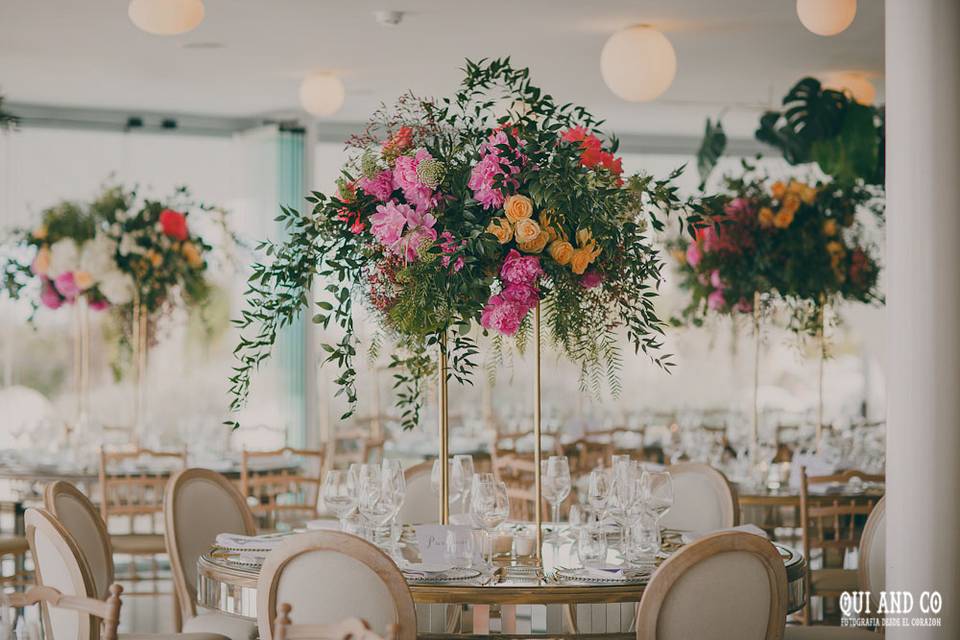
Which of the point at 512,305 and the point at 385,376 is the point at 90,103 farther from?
the point at 512,305

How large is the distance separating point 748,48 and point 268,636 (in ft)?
16.9

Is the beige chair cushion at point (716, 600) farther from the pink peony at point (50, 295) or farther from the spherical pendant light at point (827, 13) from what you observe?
the pink peony at point (50, 295)

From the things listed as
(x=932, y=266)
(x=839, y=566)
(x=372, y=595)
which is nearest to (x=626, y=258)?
(x=932, y=266)

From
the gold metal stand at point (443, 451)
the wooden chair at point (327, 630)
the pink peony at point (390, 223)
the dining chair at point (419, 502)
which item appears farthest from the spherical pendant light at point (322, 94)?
the wooden chair at point (327, 630)

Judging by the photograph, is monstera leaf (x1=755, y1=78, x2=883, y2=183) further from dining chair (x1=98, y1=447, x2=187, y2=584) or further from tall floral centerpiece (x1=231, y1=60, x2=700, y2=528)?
dining chair (x1=98, y1=447, x2=187, y2=584)

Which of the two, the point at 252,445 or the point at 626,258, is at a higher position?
the point at 626,258

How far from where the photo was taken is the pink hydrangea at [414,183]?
357 cm

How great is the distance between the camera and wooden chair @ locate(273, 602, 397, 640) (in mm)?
2471

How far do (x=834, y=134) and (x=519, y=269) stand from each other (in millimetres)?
4190

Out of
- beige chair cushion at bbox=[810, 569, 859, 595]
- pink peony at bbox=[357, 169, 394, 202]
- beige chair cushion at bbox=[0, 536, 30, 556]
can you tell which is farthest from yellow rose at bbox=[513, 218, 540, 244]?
beige chair cushion at bbox=[0, 536, 30, 556]

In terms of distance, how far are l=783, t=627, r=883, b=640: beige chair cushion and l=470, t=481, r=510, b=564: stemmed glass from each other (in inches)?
40.7

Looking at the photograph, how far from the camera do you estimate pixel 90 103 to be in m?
9.09

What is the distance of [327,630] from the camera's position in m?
2.55

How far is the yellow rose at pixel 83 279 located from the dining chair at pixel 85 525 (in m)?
3.16
